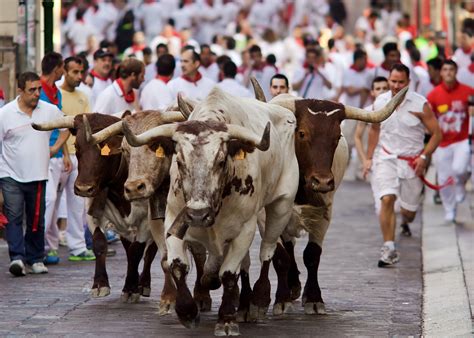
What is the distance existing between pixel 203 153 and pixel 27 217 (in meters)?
4.41

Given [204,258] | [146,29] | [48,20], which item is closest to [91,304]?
[204,258]

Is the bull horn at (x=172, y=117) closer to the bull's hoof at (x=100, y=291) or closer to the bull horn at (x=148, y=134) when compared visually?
the bull horn at (x=148, y=134)

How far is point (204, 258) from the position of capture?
13.1 meters

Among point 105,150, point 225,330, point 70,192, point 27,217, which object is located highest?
point 105,150

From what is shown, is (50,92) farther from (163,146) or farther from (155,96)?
(163,146)

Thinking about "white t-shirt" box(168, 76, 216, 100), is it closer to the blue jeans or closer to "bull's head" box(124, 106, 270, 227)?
the blue jeans

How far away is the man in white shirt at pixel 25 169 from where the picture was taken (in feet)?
49.8

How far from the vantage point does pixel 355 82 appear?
89.6 feet

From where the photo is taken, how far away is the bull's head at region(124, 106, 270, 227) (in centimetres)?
1139

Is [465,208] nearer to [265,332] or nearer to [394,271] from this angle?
[394,271]

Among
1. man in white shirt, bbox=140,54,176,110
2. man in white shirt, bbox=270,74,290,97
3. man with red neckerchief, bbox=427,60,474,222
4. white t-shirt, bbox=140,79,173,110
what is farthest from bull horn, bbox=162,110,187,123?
man with red neckerchief, bbox=427,60,474,222

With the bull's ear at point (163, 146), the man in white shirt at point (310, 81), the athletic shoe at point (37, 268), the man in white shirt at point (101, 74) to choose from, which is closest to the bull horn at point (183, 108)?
the bull's ear at point (163, 146)

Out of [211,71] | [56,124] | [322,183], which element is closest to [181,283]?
[322,183]

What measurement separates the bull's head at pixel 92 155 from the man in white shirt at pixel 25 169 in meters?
1.34
